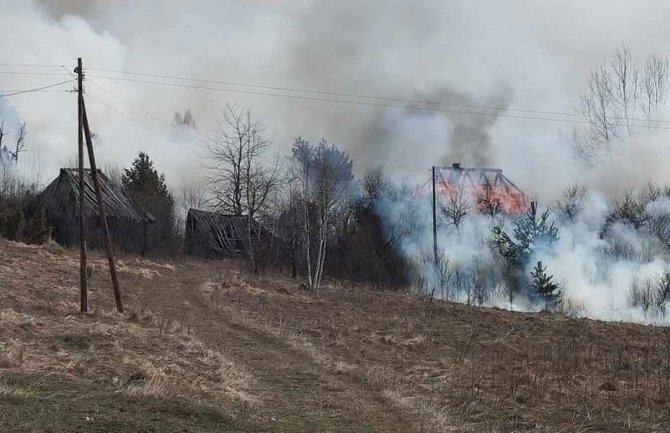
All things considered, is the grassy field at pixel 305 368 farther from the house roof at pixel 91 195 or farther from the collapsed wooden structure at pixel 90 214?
the house roof at pixel 91 195

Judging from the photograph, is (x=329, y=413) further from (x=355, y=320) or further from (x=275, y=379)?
(x=355, y=320)

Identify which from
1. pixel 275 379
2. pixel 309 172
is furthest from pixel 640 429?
pixel 309 172

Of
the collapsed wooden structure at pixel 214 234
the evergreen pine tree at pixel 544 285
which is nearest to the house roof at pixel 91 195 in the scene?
the collapsed wooden structure at pixel 214 234

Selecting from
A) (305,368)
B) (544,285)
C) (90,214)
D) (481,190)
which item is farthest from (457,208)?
(305,368)

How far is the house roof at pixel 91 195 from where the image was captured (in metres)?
44.8

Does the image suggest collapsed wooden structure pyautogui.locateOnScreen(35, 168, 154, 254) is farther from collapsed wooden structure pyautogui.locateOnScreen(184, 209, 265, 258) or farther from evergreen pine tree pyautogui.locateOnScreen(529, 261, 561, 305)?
evergreen pine tree pyautogui.locateOnScreen(529, 261, 561, 305)

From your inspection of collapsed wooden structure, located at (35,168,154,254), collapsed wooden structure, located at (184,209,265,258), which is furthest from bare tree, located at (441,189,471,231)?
collapsed wooden structure, located at (35,168,154,254)

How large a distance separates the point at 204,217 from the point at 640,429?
5033cm

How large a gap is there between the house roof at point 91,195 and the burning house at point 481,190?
23043 millimetres

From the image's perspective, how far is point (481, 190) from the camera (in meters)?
46.6

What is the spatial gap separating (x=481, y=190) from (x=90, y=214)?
91.8 ft

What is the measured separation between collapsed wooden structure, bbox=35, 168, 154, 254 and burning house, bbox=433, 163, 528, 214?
22.5 meters

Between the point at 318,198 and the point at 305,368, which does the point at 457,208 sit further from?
the point at 305,368

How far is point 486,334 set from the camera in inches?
730
